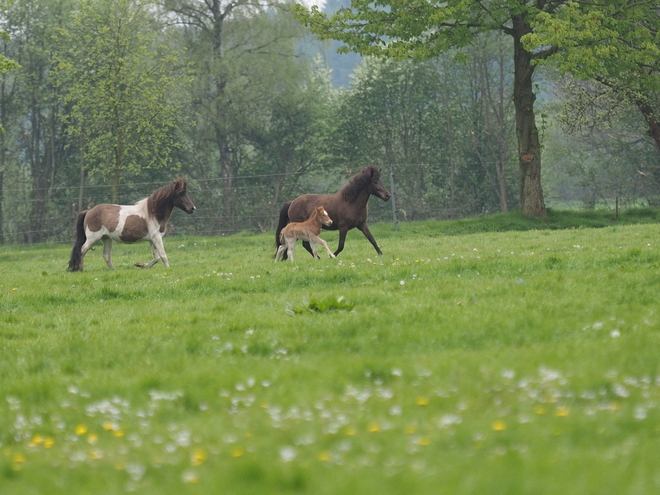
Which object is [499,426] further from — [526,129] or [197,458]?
[526,129]

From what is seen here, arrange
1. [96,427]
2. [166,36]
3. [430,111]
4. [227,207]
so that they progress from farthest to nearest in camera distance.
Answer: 1. [430,111]
2. [166,36]
3. [227,207]
4. [96,427]

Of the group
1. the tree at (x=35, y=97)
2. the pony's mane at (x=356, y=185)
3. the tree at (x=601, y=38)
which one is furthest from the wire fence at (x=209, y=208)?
the pony's mane at (x=356, y=185)

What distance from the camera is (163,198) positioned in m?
18.6

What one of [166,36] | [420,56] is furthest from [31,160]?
[420,56]

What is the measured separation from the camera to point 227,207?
125 ft

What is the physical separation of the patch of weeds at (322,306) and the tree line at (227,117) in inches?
1035

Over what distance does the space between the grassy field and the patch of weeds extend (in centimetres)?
2

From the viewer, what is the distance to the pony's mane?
719 inches

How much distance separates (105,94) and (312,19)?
11.1m

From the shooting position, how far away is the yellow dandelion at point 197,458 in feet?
14.4

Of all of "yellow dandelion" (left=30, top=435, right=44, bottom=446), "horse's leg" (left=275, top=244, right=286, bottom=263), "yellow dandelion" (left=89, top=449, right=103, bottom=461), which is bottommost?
"yellow dandelion" (left=30, top=435, right=44, bottom=446)

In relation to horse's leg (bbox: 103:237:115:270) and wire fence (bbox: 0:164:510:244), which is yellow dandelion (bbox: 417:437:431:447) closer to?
horse's leg (bbox: 103:237:115:270)

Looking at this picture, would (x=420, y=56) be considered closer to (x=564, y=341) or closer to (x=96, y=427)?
(x=564, y=341)

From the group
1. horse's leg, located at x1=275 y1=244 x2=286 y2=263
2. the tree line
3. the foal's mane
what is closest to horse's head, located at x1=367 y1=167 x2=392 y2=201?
horse's leg, located at x1=275 y1=244 x2=286 y2=263
